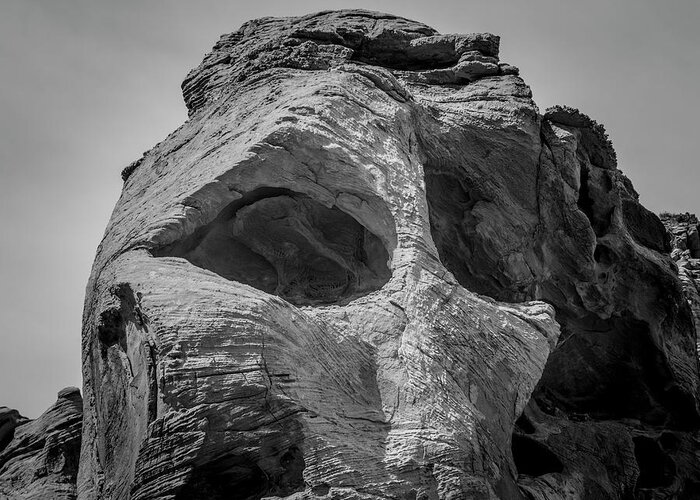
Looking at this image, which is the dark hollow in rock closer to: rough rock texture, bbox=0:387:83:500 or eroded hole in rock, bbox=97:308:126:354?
rough rock texture, bbox=0:387:83:500

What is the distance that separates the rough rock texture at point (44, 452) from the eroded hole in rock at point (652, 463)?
27.8 ft

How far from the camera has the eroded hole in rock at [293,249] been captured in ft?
43.9

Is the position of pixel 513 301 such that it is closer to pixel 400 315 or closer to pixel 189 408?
pixel 400 315

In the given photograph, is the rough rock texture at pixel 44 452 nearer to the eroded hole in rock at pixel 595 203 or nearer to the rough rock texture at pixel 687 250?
the eroded hole in rock at pixel 595 203

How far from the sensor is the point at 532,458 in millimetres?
14539

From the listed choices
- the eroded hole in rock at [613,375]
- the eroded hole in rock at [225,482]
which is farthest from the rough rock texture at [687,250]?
the eroded hole in rock at [225,482]

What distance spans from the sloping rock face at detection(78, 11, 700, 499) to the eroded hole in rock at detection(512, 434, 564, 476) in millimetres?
32

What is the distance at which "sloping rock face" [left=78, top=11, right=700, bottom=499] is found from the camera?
33.5ft

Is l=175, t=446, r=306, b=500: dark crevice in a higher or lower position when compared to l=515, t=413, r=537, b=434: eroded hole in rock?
lower

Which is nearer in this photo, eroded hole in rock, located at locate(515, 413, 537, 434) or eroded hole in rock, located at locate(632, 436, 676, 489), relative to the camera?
eroded hole in rock, located at locate(515, 413, 537, 434)

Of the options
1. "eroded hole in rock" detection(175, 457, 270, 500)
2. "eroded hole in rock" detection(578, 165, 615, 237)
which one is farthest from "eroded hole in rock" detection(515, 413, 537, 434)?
"eroded hole in rock" detection(175, 457, 270, 500)

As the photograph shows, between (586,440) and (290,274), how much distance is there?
507 centimetres

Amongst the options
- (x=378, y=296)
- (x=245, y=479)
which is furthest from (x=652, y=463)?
(x=245, y=479)

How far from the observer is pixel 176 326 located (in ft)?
33.7
